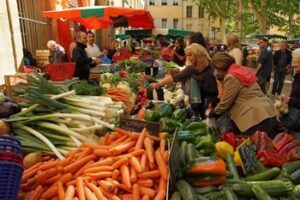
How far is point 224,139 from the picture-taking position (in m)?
3.33

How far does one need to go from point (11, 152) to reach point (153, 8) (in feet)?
233

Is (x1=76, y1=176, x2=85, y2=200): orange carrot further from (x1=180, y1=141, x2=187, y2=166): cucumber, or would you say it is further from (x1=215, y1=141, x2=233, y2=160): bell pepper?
(x1=215, y1=141, x2=233, y2=160): bell pepper

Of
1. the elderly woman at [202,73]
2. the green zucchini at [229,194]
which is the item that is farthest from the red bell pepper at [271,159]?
the elderly woman at [202,73]

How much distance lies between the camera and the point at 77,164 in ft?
8.87

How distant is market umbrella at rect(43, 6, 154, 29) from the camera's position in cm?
800

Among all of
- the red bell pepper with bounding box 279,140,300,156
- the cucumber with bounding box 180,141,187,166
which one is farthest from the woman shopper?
the cucumber with bounding box 180,141,187,166

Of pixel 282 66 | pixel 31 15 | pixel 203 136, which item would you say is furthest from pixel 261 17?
pixel 203 136

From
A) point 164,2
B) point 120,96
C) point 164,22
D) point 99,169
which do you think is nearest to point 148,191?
point 99,169

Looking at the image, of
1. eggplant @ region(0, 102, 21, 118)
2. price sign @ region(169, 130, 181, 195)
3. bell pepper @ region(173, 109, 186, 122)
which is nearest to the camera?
price sign @ region(169, 130, 181, 195)

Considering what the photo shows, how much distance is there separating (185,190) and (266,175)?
732 millimetres

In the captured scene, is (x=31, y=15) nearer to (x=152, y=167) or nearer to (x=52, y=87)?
(x=52, y=87)

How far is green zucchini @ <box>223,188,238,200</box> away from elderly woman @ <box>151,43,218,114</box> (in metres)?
2.94

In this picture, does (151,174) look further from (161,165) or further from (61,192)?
(61,192)

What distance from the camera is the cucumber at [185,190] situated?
2.28 metres
